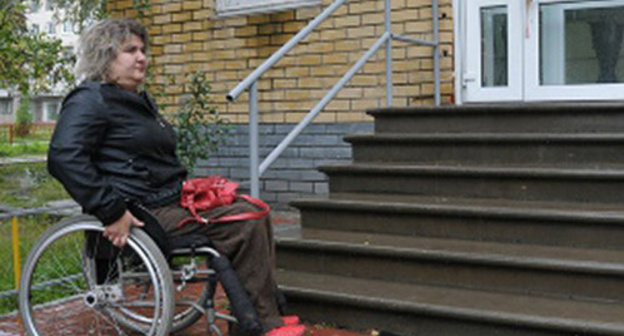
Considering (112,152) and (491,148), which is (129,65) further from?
(491,148)

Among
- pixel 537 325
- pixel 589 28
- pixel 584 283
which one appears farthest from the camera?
pixel 589 28

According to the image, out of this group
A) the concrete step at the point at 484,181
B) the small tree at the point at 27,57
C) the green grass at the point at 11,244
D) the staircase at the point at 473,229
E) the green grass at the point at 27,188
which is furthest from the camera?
the small tree at the point at 27,57

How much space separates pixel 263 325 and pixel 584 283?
1476 millimetres

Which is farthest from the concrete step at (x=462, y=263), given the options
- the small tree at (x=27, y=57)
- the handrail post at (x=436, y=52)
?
the small tree at (x=27, y=57)

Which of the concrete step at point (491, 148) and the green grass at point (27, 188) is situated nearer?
the concrete step at point (491, 148)

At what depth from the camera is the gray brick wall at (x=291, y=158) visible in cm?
668

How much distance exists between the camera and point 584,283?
353 cm

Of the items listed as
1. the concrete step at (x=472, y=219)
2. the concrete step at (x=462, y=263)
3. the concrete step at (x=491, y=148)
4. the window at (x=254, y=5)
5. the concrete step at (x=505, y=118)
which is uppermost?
the window at (x=254, y=5)

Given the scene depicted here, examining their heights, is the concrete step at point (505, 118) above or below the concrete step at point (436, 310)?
above

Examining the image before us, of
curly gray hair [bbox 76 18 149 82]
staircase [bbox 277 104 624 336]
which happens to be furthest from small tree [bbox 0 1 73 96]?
curly gray hair [bbox 76 18 149 82]

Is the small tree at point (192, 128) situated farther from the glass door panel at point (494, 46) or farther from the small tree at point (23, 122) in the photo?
the small tree at point (23, 122)

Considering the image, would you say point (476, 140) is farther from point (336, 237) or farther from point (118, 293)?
point (118, 293)

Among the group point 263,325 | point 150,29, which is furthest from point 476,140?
point 150,29

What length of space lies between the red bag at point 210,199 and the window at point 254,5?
3.68 meters
